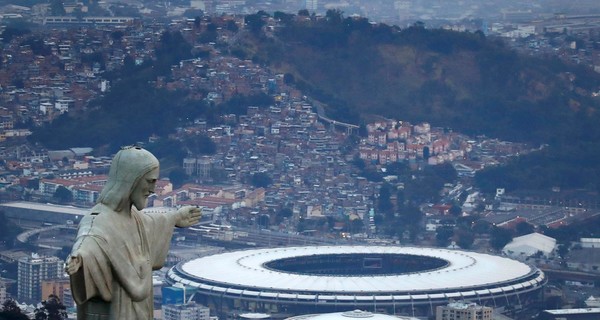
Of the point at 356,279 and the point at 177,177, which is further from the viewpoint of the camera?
the point at 177,177

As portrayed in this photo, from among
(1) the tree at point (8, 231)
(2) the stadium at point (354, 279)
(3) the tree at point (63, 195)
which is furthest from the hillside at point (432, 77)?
(2) the stadium at point (354, 279)

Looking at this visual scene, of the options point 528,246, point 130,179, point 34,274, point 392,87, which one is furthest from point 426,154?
point 130,179

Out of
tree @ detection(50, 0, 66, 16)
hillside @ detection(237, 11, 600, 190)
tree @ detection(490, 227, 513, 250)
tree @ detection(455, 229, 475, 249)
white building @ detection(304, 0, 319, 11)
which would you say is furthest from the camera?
white building @ detection(304, 0, 319, 11)

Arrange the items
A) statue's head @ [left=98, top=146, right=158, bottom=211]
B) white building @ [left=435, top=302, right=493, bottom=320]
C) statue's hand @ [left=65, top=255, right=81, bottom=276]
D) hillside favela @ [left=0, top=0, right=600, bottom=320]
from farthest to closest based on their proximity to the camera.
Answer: hillside favela @ [left=0, top=0, right=600, bottom=320]
white building @ [left=435, top=302, right=493, bottom=320]
statue's head @ [left=98, top=146, right=158, bottom=211]
statue's hand @ [left=65, top=255, right=81, bottom=276]

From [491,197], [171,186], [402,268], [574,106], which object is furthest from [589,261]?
[574,106]

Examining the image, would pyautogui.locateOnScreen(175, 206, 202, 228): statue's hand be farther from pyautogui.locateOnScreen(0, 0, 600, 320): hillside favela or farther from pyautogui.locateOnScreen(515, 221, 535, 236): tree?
pyautogui.locateOnScreen(515, 221, 535, 236): tree

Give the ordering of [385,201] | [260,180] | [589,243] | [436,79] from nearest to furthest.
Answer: [589,243], [385,201], [260,180], [436,79]

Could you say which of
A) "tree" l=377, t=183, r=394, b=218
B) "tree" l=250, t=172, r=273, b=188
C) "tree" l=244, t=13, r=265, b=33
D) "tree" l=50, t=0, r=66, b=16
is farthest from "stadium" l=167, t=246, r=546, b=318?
"tree" l=50, t=0, r=66, b=16

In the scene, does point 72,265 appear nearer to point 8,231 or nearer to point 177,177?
point 8,231
